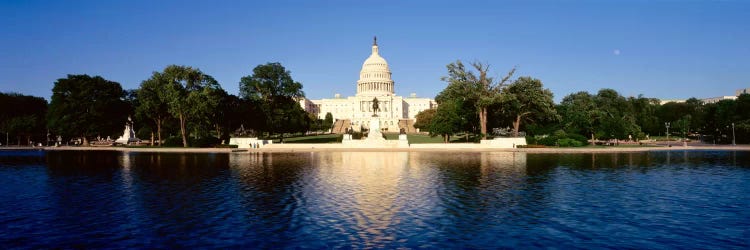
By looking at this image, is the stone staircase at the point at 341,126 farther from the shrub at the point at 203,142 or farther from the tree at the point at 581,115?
the shrub at the point at 203,142

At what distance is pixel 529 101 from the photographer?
69250mm

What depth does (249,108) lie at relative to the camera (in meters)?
71.8

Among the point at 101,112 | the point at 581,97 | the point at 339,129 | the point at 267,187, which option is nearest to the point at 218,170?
the point at 267,187

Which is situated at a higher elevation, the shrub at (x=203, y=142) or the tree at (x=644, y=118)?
the tree at (x=644, y=118)

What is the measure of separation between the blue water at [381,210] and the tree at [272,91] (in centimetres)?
4368

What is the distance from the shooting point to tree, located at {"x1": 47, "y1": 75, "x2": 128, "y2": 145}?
229ft

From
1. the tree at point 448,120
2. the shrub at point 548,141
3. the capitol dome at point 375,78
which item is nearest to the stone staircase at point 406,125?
the capitol dome at point 375,78

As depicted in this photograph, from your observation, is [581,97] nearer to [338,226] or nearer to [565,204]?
[565,204]

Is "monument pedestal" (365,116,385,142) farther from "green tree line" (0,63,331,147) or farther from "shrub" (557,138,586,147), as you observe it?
"shrub" (557,138,586,147)

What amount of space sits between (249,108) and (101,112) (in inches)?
747

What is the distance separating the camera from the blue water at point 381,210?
13.5 metres

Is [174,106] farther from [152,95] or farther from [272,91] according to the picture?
[272,91]

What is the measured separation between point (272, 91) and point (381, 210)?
59.4 m

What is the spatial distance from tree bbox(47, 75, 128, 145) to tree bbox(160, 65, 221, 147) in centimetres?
1114
